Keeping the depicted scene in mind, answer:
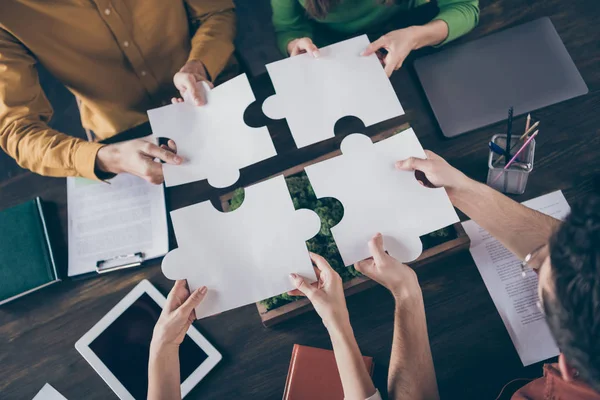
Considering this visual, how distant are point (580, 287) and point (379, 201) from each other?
1.34 ft

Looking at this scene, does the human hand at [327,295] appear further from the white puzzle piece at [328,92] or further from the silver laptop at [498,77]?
the silver laptop at [498,77]

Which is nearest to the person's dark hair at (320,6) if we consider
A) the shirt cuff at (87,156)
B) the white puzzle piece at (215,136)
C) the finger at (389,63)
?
the finger at (389,63)

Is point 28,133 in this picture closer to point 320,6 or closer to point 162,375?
point 162,375

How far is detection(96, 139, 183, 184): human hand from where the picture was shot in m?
1.11

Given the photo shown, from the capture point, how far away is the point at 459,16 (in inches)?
51.1

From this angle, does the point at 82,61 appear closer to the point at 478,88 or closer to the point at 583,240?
the point at 478,88

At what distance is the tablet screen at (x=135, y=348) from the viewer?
1.19 metres

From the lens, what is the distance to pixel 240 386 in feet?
3.86

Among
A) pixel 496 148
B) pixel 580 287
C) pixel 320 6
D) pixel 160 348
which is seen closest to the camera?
pixel 580 287

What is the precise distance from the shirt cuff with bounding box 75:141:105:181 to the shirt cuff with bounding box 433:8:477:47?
106cm

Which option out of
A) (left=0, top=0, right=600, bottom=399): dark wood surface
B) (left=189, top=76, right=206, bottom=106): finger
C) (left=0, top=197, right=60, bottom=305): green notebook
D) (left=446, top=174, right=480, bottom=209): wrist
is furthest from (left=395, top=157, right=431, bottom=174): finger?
(left=0, top=197, right=60, bottom=305): green notebook

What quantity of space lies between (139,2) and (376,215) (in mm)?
965

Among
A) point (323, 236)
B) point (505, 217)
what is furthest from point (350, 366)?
point (505, 217)

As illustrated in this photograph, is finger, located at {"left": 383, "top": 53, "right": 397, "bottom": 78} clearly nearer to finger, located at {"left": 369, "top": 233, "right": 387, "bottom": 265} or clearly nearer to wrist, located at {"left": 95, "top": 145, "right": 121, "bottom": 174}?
finger, located at {"left": 369, "top": 233, "right": 387, "bottom": 265}
